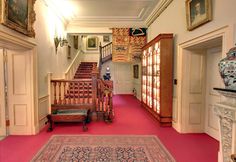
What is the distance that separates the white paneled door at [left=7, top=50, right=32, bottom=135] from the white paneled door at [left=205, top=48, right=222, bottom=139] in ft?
13.5

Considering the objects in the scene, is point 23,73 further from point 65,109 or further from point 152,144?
point 152,144

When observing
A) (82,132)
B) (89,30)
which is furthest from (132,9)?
(82,132)

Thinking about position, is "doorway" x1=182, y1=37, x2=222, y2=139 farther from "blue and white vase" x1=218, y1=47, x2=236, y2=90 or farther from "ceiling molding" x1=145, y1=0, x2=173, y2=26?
"blue and white vase" x1=218, y1=47, x2=236, y2=90

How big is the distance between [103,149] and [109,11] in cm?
482

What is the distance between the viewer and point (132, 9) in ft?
19.6

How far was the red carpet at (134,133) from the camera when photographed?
2.92m

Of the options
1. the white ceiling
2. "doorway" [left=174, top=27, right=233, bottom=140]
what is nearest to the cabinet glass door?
"doorway" [left=174, top=27, right=233, bottom=140]

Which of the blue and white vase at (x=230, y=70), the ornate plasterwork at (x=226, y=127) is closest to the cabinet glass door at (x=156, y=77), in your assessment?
the ornate plasterwork at (x=226, y=127)

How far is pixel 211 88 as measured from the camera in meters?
3.90

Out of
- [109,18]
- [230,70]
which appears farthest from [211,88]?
[109,18]

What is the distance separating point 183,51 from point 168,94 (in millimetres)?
1178

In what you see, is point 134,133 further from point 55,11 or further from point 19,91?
point 55,11

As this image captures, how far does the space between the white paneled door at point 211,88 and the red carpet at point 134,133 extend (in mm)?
236

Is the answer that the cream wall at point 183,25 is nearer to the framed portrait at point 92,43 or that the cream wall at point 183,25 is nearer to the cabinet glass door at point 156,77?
the cabinet glass door at point 156,77
